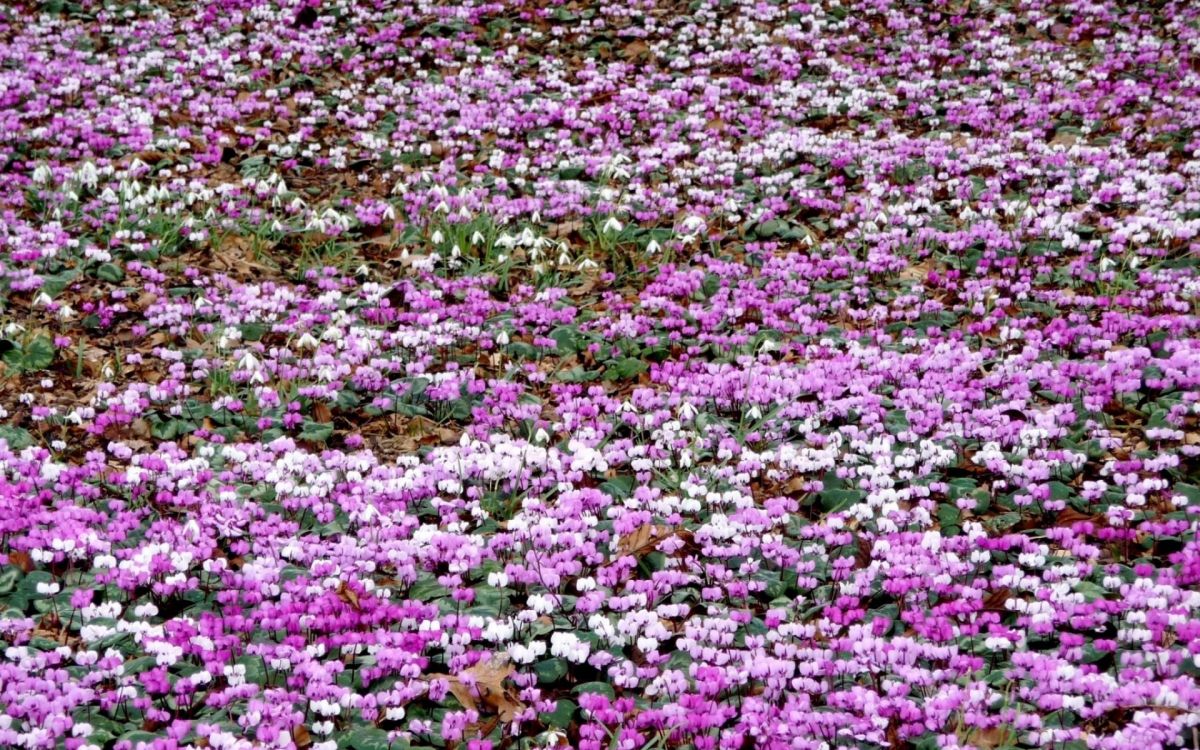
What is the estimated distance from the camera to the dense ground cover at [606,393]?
4137mm

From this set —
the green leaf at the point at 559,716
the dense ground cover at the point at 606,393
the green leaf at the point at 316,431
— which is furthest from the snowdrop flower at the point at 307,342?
the green leaf at the point at 559,716

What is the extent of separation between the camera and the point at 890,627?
4.46m

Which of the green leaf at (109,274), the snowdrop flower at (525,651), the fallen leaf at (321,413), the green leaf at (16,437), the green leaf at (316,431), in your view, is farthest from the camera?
Answer: the green leaf at (109,274)

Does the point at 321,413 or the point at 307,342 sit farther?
the point at 307,342

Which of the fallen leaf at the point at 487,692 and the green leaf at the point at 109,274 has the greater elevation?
the green leaf at the point at 109,274

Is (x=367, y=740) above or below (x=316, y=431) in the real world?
above

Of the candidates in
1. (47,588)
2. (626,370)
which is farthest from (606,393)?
(47,588)

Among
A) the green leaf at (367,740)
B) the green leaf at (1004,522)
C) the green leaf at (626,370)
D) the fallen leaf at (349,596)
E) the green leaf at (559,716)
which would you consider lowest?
the green leaf at (626,370)

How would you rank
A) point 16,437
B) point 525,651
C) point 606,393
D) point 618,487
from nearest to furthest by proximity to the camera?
point 525,651, point 618,487, point 16,437, point 606,393

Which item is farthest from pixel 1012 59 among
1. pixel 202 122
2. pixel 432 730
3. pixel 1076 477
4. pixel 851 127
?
pixel 432 730

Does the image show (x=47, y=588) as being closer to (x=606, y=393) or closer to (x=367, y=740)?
(x=367, y=740)

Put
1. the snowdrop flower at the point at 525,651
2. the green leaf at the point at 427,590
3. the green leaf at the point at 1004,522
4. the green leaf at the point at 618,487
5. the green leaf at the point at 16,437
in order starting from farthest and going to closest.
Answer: the green leaf at the point at 16,437 → the green leaf at the point at 618,487 → the green leaf at the point at 1004,522 → the green leaf at the point at 427,590 → the snowdrop flower at the point at 525,651

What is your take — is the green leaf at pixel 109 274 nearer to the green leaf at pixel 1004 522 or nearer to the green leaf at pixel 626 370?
the green leaf at pixel 626 370

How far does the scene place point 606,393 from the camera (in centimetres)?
685
